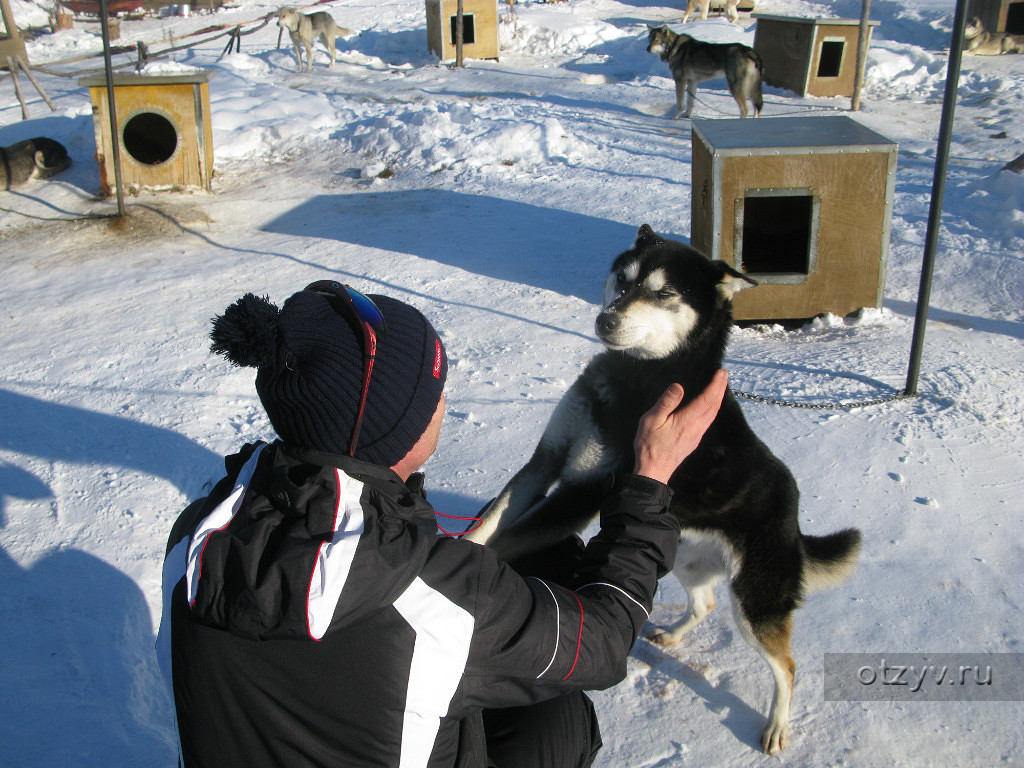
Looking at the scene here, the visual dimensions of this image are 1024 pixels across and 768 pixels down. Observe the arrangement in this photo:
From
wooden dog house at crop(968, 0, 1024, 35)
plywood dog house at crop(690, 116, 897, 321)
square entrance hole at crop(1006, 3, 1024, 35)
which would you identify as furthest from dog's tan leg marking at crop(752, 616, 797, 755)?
square entrance hole at crop(1006, 3, 1024, 35)

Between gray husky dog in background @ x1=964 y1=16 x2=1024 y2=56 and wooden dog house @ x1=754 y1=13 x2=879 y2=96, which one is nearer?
wooden dog house @ x1=754 y1=13 x2=879 y2=96

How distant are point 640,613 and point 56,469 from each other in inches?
99.3

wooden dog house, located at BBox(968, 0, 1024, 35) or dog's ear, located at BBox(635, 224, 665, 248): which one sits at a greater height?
wooden dog house, located at BBox(968, 0, 1024, 35)

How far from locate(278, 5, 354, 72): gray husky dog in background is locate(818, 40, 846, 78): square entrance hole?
727 centimetres

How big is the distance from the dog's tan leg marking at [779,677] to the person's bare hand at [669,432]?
0.74 metres

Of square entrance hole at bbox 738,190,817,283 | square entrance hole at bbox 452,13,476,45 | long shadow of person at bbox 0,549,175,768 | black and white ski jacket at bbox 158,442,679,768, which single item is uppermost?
square entrance hole at bbox 452,13,476,45

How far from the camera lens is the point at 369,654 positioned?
0.93 m

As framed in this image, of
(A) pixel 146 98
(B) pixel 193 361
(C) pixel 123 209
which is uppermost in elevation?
(A) pixel 146 98

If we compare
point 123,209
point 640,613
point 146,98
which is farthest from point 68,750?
point 146,98

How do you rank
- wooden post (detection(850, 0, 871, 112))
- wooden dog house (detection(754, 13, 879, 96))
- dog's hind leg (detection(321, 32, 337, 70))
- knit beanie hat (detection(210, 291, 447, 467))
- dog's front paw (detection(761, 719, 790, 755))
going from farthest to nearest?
dog's hind leg (detection(321, 32, 337, 70)) < wooden dog house (detection(754, 13, 879, 96)) < wooden post (detection(850, 0, 871, 112)) < dog's front paw (detection(761, 719, 790, 755)) < knit beanie hat (detection(210, 291, 447, 467))

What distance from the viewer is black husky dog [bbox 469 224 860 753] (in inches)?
71.0

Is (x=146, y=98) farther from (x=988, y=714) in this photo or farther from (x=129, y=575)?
(x=988, y=714)

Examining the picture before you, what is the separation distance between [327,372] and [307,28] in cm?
1219

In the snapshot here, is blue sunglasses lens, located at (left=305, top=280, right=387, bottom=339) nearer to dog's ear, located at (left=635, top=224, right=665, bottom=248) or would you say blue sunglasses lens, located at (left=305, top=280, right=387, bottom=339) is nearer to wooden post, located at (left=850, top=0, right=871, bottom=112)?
dog's ear, located at (left=635, top=224, right=665, bottom=248)
